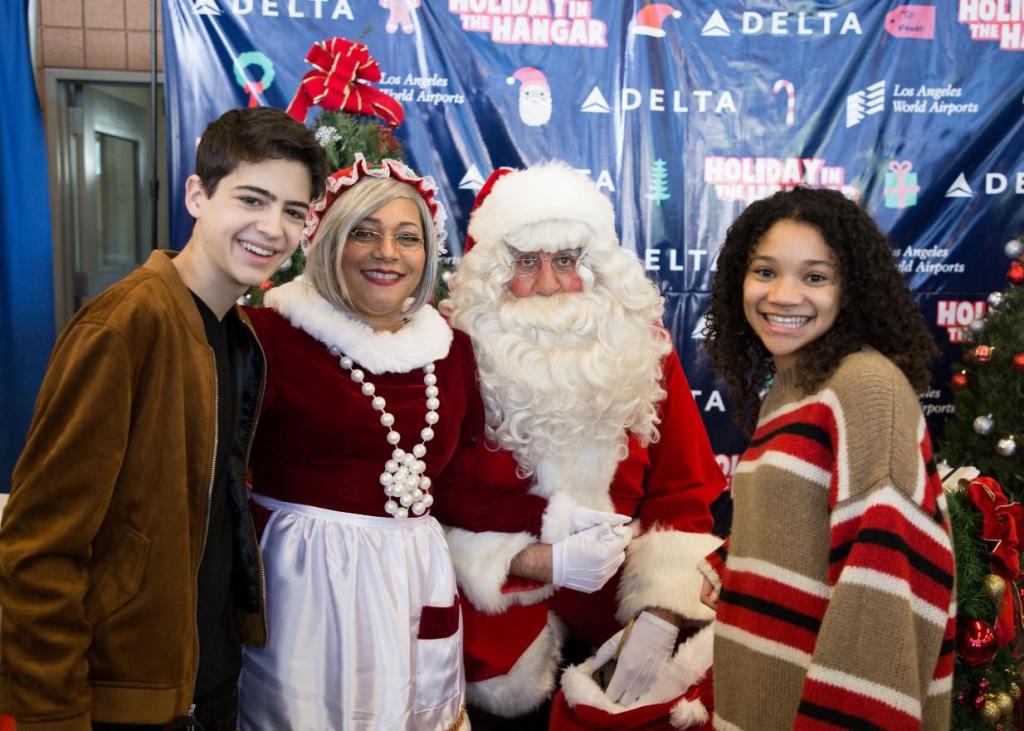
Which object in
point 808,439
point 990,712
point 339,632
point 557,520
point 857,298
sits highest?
point 857,298

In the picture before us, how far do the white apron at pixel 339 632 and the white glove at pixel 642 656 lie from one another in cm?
59

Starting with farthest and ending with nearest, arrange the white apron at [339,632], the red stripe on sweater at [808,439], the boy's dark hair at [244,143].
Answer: the white apron at [339,632] < the boy's dark hair at [244,143] < the red stripe on sweater at [808,439]

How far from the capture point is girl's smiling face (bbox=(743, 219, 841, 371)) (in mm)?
1595

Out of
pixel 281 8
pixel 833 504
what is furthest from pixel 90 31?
pixel 833 504

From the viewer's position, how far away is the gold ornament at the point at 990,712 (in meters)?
2.58

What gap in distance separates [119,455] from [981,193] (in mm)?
4310

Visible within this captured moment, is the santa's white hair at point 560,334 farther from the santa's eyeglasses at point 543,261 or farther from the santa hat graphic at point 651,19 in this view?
the santa hat graphic at point 651,19

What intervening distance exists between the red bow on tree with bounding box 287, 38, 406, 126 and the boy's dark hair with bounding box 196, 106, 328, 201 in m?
1.54

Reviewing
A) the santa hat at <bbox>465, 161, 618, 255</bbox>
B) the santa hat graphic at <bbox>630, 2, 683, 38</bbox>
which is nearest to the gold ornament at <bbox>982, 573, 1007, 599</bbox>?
the santa hat at <bbox>465, 161, 618, 255</bbox>

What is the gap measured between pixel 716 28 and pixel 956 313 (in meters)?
1.92

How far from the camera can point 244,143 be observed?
159 cm

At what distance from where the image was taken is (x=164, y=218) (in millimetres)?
4457

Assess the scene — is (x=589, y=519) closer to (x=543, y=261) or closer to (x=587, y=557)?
(x=587, y=557)

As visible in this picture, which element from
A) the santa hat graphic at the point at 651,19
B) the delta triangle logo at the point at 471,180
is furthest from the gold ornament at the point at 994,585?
the santa hat graphic at the point at 651,19
